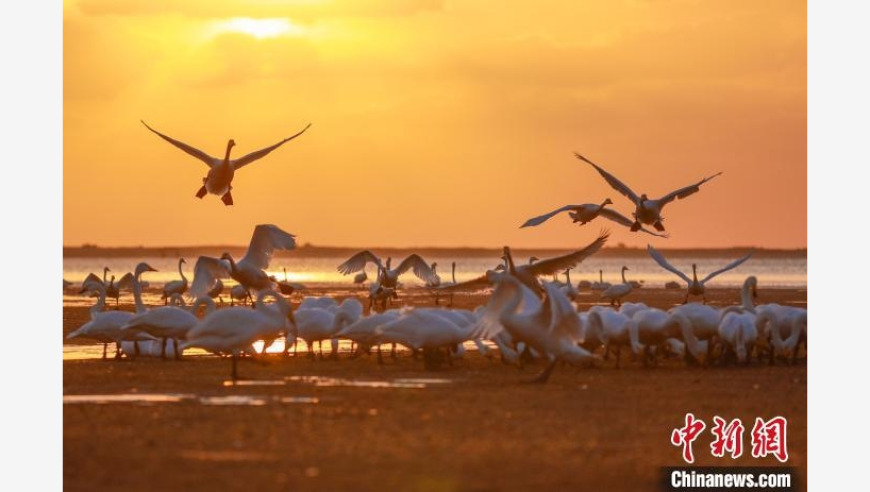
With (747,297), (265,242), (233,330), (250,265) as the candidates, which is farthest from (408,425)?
(265,242)

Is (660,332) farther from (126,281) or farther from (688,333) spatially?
(126,281)

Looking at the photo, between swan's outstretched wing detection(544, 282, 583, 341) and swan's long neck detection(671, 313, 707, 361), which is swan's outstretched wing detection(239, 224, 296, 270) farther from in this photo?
swan's outstretched wing detection(544, 282, 583, 341)

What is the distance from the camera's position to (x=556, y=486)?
566 inches

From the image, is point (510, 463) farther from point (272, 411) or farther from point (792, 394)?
point (792, 394)

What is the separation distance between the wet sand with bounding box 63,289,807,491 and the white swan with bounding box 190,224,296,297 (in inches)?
182

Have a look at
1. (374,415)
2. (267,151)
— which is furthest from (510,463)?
(267,151)

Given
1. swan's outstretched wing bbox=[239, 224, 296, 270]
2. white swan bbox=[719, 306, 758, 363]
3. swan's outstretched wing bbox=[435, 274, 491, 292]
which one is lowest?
white swan bbox=[719, 306, 758, 363]

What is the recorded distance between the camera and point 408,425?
17.7m

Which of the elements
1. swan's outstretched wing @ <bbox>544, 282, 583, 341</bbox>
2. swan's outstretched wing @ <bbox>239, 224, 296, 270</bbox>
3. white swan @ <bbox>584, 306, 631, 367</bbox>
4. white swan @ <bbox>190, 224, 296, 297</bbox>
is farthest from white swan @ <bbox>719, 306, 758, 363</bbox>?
swan's outstretched wing @ <bbox>239, 224, 296, 270</bbox>

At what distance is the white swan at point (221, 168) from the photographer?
35375 millimetres

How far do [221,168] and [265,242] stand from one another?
3555 millimetres

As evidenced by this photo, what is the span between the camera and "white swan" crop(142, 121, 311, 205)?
35.4 metres

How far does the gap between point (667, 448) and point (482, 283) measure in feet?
32.6

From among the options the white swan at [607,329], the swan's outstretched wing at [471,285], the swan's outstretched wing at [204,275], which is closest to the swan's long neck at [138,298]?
the swan's outstretched wing at [204,275]
